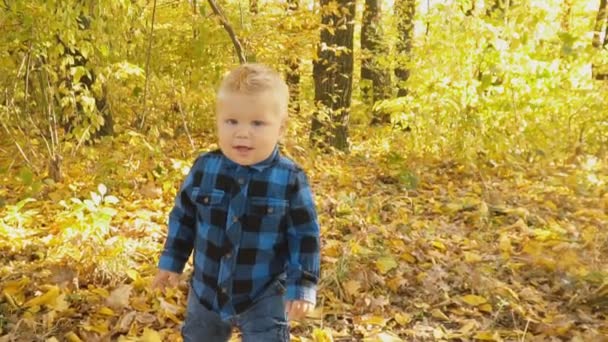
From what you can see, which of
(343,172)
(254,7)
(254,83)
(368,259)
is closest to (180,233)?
(254,83)

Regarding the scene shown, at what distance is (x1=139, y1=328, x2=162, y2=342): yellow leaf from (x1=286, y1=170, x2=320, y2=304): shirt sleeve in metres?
1.13

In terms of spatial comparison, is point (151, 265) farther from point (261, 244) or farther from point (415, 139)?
point (415, 139)

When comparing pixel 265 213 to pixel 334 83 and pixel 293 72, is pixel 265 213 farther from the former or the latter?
pixel 334 83

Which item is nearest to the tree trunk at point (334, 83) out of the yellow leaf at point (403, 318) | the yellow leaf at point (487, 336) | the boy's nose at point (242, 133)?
the yellow leaf at point (403, 318)

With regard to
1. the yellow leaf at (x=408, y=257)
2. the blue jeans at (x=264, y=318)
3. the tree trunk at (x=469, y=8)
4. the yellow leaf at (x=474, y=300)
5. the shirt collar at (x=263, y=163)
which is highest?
the tree trunk at (x=469, y=8)

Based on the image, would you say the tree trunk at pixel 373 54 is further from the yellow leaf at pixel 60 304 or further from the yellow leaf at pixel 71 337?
the yellow leaf at pixel 71 337

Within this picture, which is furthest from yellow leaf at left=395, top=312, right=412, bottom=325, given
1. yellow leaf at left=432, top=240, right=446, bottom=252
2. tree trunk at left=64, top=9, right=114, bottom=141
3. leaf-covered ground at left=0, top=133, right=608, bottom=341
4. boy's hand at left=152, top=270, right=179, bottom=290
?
tree trunk at left=64, top=9, right=114, bottom=141

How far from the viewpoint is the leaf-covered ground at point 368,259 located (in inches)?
116

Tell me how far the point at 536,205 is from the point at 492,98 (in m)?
1.72

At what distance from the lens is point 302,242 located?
1873mm

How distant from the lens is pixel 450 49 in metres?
6.54

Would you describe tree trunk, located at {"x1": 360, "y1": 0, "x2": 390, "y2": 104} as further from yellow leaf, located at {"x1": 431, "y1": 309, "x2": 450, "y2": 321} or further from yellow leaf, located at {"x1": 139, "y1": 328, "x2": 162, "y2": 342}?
yellow leaf, located at {"x1": 139, "y1": 328, "x2": 162, "y2": 342}

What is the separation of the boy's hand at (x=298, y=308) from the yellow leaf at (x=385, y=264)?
1.76m

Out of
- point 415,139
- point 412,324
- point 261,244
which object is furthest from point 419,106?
point 261,244
